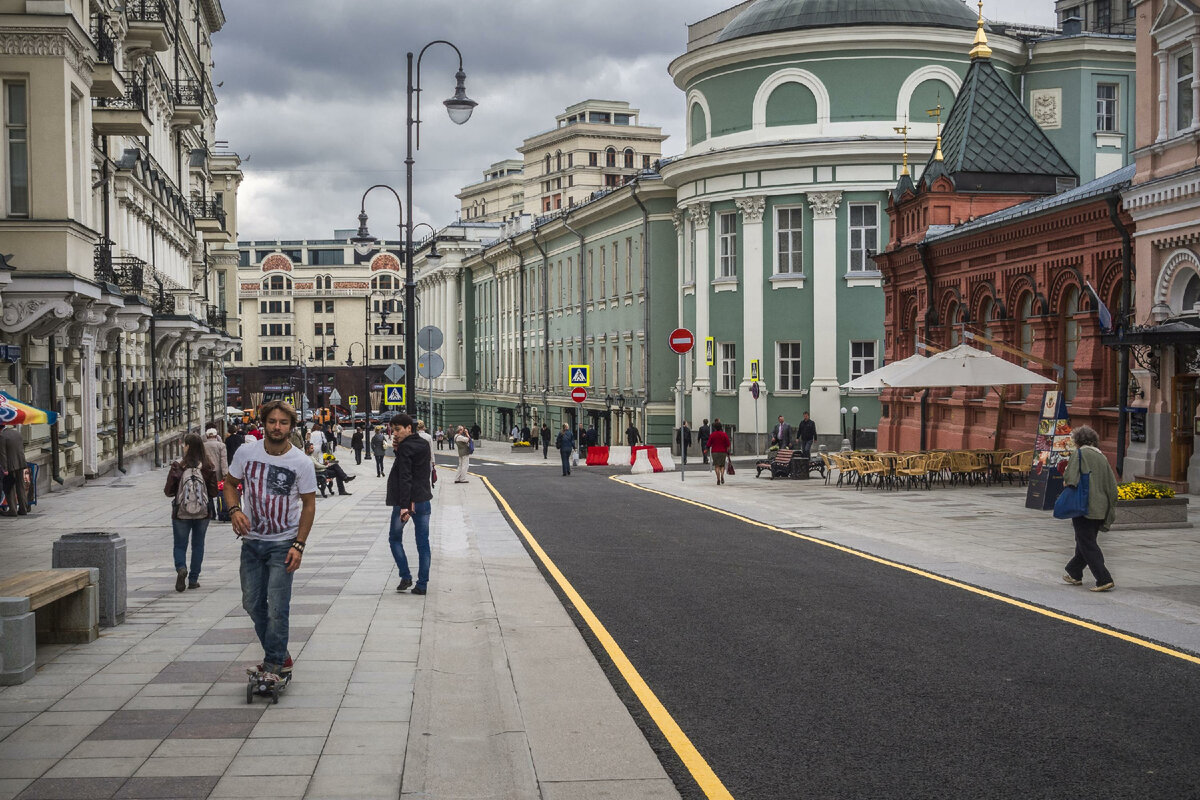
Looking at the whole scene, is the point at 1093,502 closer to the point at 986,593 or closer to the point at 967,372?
the point at 986,593

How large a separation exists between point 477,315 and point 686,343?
215 feet

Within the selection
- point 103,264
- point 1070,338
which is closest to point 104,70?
point 103,264

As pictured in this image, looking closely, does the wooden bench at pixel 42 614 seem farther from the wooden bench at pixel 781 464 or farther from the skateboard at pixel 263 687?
the wooden bench at pixel 781 464

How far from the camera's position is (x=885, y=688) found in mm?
8438

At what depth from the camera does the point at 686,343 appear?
104 feet

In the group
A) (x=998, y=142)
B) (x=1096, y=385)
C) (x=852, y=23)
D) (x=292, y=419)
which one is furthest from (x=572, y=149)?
(x=292, y=419)

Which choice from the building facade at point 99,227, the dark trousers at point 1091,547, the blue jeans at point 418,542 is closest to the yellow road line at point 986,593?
the dark trousers at point 1091,547

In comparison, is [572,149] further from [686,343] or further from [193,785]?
[193,785]

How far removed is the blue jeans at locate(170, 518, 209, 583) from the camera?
12.7m

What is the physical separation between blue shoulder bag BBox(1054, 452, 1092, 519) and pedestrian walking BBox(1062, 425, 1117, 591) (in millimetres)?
14

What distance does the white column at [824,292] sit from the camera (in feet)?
163

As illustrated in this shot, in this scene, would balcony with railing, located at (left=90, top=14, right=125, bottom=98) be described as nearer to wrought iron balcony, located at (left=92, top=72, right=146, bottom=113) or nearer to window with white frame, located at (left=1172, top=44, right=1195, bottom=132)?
wrought iron balcony, located at (left=92, top=72, right=146, bottom=113)

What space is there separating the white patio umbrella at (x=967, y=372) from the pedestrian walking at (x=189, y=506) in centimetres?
1601

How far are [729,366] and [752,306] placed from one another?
292 cm
